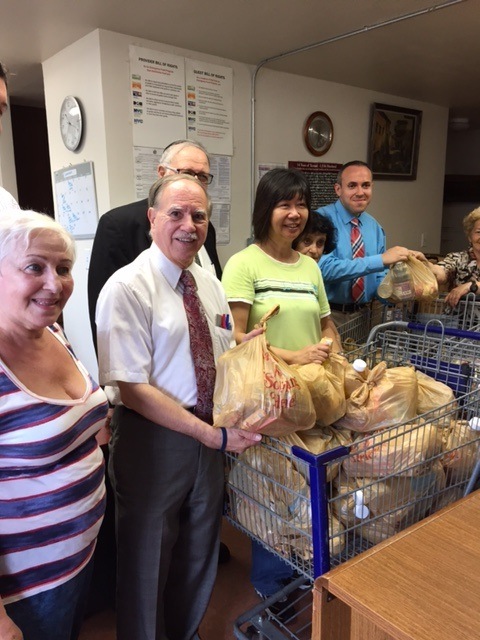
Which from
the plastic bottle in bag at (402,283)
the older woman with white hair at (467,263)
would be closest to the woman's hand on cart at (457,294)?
the older woman with white hair at (467,263)

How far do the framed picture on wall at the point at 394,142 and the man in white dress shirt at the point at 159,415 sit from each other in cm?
350

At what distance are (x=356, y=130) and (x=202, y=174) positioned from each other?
2851 millimetres

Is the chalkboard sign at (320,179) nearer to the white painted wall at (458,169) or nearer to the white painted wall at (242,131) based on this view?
the white painted wall at (242,131)

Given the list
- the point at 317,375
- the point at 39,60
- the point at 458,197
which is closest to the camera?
the point at 317,375

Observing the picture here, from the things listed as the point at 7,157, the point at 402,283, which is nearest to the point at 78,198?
the point at 7,157

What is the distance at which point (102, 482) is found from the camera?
1.14 meters

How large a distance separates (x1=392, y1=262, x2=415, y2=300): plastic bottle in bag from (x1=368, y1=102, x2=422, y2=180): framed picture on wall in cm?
252

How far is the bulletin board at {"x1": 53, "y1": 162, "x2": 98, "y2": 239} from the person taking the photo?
10.0ft

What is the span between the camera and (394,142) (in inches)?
181

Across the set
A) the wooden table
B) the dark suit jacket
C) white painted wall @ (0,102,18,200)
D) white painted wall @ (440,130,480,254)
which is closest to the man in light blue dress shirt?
the dark suit jacket

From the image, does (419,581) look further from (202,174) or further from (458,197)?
(458,197)

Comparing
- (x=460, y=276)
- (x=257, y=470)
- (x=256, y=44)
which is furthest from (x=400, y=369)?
(x=256, y=44)

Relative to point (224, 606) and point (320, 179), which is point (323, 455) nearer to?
point (224, 606)

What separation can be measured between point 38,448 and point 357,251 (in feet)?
6.52
